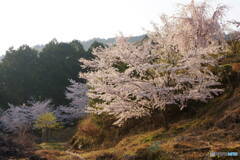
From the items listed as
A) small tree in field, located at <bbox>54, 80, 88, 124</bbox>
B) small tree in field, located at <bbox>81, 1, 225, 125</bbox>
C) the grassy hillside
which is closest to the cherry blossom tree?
small tree in field, located at <bbox>54, 80, 88, 124</bbox>

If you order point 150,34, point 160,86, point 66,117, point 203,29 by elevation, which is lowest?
point 66,117

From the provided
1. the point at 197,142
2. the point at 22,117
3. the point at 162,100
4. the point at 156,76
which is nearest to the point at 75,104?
the point at 22,117

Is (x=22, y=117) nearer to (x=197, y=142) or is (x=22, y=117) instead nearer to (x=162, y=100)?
(x=162, y=100)

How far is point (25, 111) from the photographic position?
Result: 29.8 metres

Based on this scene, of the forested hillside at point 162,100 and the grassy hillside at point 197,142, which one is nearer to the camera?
the grassy hillside at point 197,142

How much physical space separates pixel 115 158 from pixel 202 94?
15.4ft

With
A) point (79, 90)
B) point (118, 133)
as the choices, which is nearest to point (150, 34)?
point (118, 133)

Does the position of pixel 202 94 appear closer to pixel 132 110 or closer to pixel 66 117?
pixel 132 110

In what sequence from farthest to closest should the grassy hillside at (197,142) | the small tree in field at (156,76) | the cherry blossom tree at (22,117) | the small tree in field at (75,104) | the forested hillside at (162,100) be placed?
the small tree in field at (75,104), the cherry blossom tree at (22,117), the small tree in field at (156,76), the forested hillside at (162,100), the grassy hillside at (197,142)

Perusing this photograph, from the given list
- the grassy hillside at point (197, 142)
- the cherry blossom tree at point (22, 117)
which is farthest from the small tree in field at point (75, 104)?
the grassy hillside at point (197, 142)

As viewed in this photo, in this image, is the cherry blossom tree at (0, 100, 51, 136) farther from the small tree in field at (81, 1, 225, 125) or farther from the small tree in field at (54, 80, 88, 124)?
the small tree in field at (81, 1, 225, 125)

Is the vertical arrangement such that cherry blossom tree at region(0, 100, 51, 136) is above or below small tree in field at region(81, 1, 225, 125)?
below

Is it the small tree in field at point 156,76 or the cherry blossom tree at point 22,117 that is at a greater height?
the small tree in field at point 156,76

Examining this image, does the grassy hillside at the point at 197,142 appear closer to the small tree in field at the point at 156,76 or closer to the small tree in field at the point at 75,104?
the small tree in field at the point at 156,76
